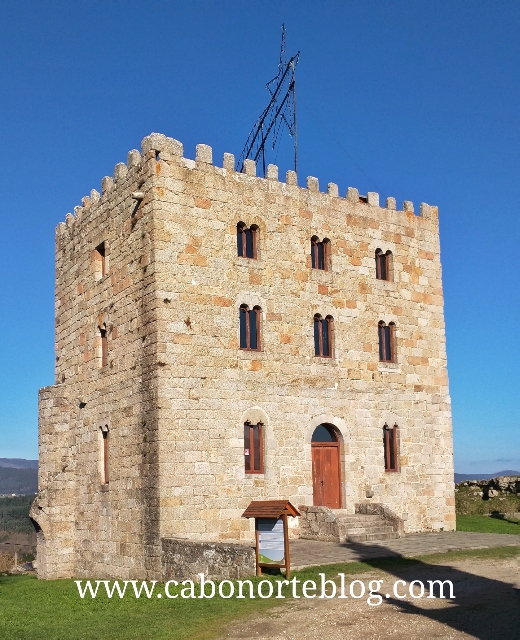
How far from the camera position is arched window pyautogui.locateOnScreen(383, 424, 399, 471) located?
24.5 meters

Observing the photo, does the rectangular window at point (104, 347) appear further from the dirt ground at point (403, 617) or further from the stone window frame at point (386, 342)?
the dirt ground at point (403, 617)

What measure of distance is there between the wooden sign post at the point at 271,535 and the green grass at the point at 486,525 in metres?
9.97

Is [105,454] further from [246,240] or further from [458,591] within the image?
[458,591]

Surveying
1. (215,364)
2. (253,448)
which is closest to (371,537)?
(253,448)

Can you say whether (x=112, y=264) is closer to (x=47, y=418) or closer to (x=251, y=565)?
(x=47, y=418)

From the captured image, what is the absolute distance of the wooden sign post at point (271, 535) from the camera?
16344 mm

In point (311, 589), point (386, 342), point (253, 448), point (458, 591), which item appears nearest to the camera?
point (458, 591)

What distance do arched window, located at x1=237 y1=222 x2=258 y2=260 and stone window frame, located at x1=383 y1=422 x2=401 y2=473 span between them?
6.66 meters

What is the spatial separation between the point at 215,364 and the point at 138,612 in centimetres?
740

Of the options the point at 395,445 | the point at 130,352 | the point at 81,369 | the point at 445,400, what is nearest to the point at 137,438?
the point at 130,352

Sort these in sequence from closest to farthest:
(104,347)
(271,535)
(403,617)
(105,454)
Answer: (403,617) < (271,535) < (105,454) < (104,347)

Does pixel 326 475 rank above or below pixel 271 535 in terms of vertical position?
above

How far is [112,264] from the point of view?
22.9 meters

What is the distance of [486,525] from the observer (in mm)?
26312
